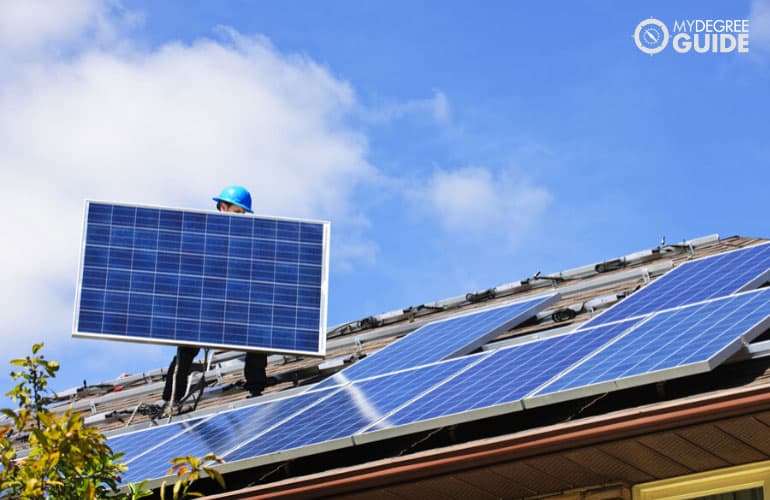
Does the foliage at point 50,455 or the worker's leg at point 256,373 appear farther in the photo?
the worker's leg at point 256,373

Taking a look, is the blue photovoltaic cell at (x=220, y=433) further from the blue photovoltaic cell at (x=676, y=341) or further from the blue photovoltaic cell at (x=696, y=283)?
the blue photovoltaic cell at (x=676, y=341)

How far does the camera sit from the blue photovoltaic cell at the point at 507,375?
13.9 m

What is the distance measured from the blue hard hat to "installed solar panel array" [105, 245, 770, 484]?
180 inches

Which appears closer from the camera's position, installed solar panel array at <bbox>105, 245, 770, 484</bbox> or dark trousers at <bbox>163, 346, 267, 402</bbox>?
installed solar panel array at <bbox>105, 245, 770, 484</bbox>

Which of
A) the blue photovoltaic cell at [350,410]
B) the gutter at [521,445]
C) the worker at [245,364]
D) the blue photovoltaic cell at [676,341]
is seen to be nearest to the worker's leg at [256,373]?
the worker at [245,364]

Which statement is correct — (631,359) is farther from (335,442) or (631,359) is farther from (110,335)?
(110,335)

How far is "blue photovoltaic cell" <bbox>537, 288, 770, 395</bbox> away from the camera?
1299cm

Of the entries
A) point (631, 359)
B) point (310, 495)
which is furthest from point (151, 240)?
point (631, 359)

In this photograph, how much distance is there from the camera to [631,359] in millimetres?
13469

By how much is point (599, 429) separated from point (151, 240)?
9132mm

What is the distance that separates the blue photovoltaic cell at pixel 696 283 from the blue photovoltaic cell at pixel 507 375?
0.73 meters

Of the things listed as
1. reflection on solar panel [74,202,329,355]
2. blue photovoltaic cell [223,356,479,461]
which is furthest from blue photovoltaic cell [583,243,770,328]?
reflection on solar panel [74,202,329,355]

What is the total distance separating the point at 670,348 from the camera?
13391mm

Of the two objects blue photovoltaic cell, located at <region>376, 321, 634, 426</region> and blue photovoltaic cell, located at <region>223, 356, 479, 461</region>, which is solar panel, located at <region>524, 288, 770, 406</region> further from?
blue photovoltaic cell, located at <region>223, 356, 479, 461</region>
